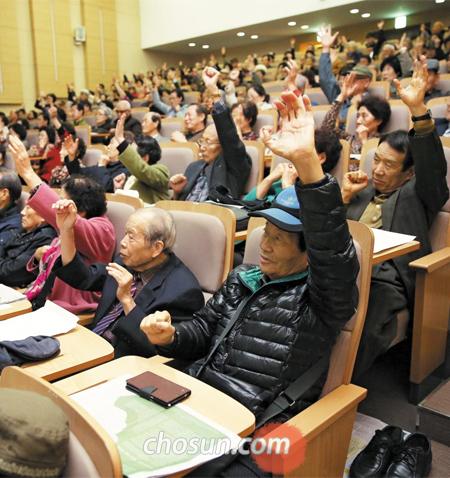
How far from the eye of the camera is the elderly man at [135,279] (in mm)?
1694

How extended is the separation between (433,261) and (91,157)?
336 cm

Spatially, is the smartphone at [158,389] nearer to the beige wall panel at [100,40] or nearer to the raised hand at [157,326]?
the raised hand at [157,326]

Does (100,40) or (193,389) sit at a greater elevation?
(100,40)

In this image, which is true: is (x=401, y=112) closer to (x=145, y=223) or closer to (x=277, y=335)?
(x=145, y=223)

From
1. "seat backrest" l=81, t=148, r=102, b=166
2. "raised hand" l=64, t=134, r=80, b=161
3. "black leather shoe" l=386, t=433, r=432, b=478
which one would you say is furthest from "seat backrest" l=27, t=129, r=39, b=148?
"black leather shoe" l=386, t=433, r=432, b=478

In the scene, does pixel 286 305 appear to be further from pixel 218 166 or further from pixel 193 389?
pixel 218 166

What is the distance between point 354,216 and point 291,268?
981 millimetres

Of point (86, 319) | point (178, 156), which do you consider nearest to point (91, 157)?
point (178, 156)

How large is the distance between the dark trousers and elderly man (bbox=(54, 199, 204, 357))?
2.04 feet

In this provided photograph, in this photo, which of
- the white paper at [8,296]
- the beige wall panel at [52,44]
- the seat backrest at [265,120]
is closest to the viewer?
the white paper at [8,296]

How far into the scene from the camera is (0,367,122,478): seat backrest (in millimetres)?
773

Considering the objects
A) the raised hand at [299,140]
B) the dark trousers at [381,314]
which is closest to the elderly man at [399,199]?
the dark trousers at [381,314]

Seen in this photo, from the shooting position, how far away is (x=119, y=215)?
235 cm

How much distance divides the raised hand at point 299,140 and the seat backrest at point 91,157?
3.47 meters
